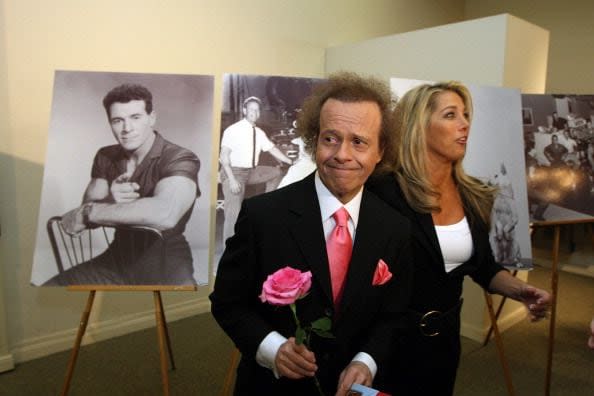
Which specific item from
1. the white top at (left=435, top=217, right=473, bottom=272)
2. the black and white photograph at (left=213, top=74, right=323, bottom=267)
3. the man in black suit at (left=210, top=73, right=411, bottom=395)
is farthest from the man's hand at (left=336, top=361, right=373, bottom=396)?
the black and white photograph at (left=213, top=74, right=323, bottom=267)

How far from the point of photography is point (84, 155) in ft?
6.55

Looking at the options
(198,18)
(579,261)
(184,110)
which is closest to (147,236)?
(184,110)

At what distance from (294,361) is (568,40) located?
5.64 meters

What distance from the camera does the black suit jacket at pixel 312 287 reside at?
107 cm

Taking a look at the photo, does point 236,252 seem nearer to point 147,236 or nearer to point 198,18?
point 147,236

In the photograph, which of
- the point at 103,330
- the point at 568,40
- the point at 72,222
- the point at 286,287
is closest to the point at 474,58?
the point at 72,222

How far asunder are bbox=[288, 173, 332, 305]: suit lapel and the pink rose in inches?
7.7

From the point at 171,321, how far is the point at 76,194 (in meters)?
1.70

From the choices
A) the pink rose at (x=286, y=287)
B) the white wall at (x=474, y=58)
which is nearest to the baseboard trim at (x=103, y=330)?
the white wall at (x=474, y=58)

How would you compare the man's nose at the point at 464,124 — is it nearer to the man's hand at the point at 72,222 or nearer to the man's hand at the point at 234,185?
the man's hand at the point at 234,185

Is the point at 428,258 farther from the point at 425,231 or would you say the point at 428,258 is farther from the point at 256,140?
the point at 256,140

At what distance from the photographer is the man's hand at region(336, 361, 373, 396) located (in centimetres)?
103

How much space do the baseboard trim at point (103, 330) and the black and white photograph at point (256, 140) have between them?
1.45m

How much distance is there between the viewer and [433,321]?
1432mm
